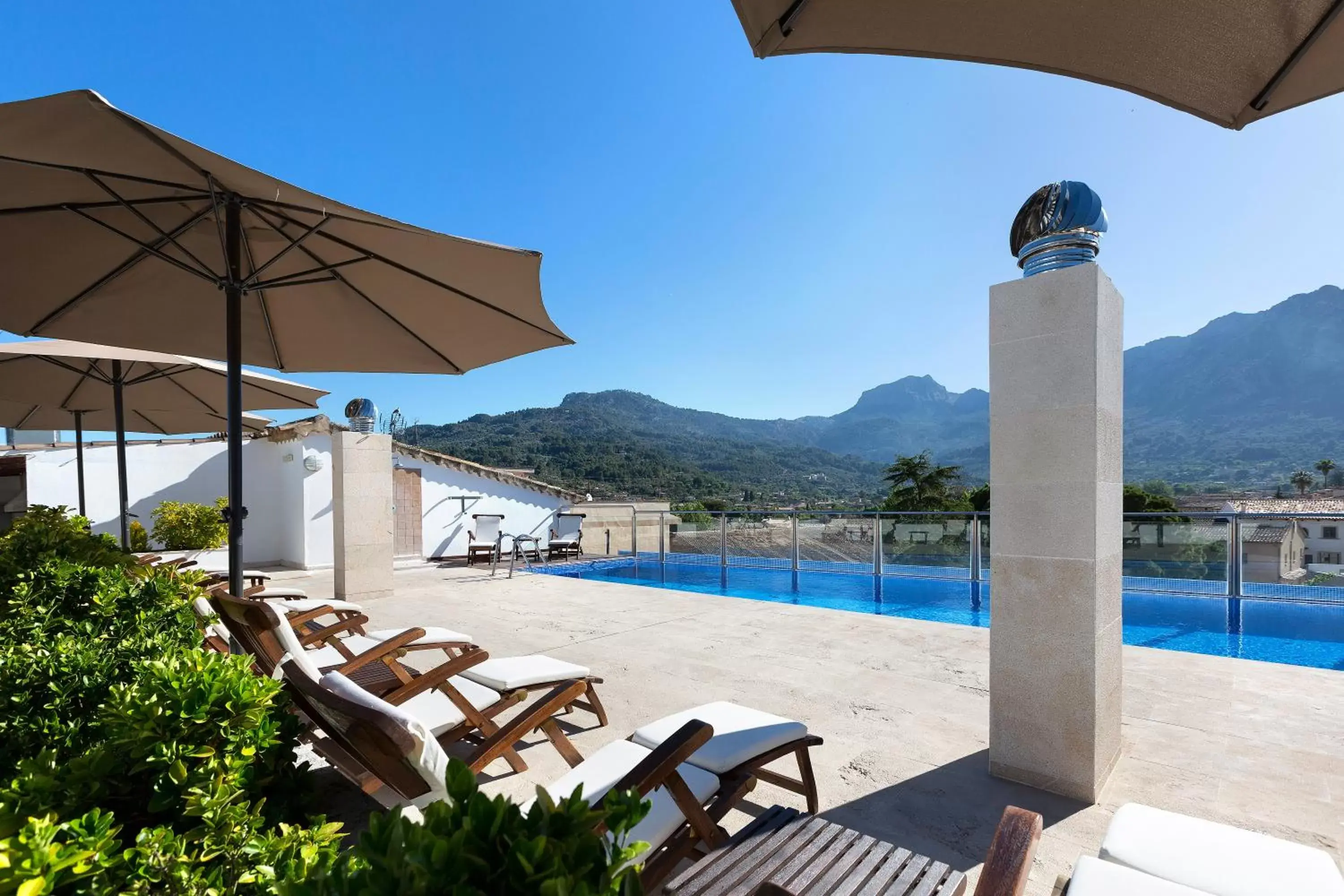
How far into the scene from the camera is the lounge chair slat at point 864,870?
5.05ft

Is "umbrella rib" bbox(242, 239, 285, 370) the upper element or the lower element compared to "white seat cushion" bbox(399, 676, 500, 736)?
upper

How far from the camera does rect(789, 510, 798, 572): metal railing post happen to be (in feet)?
34.3

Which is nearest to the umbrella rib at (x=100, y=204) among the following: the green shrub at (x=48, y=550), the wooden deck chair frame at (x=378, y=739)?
the green shrub at (x=48, y=550)

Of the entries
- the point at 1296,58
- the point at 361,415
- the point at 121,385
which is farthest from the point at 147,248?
the point at 361,415

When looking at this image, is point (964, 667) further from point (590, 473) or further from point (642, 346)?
point (642, 346)

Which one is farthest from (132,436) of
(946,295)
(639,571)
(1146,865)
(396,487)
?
(946,295)

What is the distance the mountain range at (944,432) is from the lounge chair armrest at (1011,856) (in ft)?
83.7

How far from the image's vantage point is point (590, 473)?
142ft

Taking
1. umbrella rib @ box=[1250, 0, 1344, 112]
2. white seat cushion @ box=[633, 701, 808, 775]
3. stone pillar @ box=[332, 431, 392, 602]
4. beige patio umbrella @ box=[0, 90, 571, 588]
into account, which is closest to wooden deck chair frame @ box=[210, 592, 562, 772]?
white seat cushion @ box=[633, 701, 808, 775]

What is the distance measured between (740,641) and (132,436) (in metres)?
15.4

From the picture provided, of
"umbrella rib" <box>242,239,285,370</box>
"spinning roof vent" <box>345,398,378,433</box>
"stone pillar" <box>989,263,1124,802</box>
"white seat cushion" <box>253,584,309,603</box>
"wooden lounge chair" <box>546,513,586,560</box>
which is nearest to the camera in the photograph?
"stone pillar" <box>989,263,1124,802</box>

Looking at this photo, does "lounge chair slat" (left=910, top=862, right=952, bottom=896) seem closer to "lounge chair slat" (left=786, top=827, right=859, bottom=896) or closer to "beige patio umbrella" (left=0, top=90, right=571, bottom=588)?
"lounge chair slat" (left=786, top=827, right=859, bottom=896)

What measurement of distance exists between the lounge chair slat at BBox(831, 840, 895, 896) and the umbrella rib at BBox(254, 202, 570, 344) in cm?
300

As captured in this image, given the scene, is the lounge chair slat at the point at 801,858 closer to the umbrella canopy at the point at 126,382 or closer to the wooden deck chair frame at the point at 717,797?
the wooden deck chair frame at the point at 717,797
